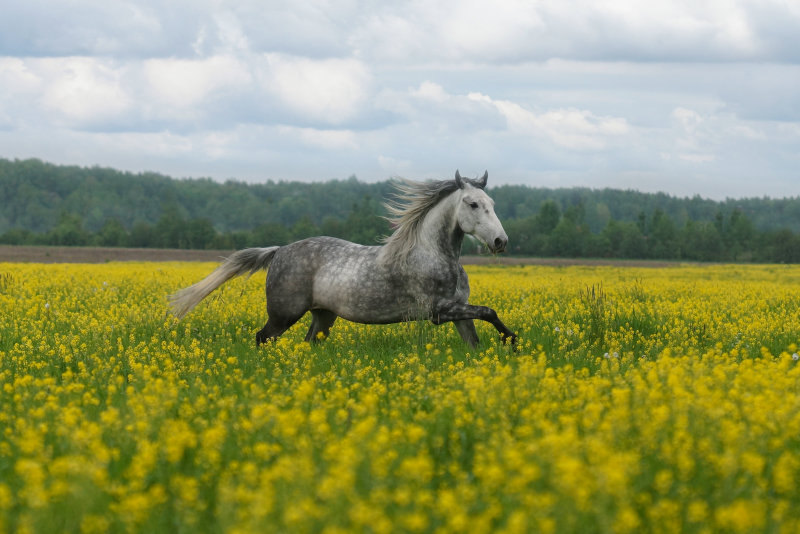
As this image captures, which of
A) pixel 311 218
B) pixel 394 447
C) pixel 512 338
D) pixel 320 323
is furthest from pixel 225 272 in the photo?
pixel 311 218

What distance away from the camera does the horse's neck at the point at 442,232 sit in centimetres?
873

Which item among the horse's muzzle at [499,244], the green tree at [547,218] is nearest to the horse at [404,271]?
the horse's muzzle at [499,244]

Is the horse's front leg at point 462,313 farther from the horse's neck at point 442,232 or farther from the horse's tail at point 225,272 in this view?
the horse's tail at point 225,272

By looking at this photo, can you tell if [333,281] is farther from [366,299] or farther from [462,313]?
[462,313]

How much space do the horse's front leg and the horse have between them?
0.4 inches

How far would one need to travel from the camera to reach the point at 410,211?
354 inches

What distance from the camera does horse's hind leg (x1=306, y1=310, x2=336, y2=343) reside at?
31.5ft

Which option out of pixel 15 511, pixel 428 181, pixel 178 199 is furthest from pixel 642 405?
pixel 178 199

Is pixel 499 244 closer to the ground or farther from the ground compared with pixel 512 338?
farther from the ground

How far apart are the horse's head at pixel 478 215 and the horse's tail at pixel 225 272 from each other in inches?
107

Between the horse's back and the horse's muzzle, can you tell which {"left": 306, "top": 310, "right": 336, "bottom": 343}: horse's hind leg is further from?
the horse's muzzle

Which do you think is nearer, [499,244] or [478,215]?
[499,244]

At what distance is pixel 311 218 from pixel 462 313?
451 feet

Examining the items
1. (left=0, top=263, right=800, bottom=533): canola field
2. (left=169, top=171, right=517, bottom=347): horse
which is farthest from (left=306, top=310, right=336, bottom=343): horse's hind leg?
(left=0, top=263, right=800, bottom=533): canola field
